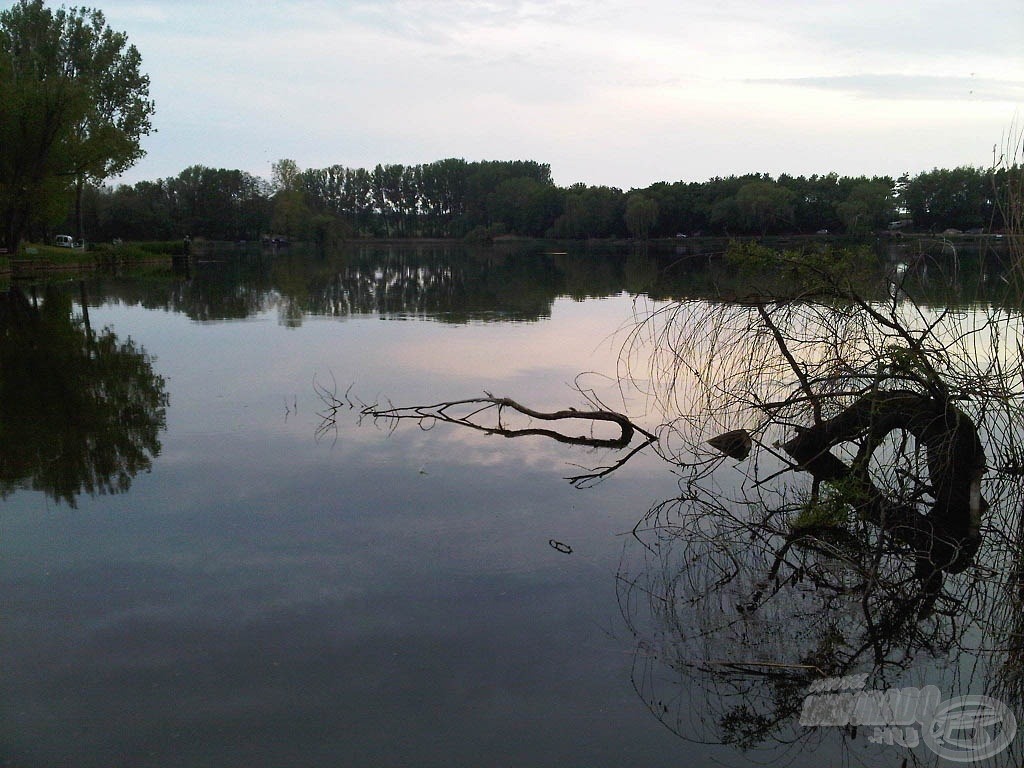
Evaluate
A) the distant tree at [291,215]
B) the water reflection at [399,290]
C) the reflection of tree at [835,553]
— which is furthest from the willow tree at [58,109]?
the distant tree at [291,215]

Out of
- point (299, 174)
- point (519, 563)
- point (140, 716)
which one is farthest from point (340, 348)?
point (299, 174)

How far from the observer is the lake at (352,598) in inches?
162

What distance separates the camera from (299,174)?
12850cm

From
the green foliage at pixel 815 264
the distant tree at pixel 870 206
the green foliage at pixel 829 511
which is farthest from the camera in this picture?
the distant tree at pixel 870 206

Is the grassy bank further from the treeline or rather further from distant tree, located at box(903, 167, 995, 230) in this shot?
distant tree, located at box(903, 167, 995, 230)

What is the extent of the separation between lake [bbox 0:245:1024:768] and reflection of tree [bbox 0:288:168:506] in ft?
0.19

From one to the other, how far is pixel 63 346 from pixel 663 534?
13251mm

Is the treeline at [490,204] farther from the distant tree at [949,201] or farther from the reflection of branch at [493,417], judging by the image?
the reflection of branch at [493,417]

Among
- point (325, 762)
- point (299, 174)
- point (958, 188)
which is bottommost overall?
point (325, 762)

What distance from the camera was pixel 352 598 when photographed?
5.49 metres

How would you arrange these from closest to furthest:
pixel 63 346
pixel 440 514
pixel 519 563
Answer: pixel 519 563 < pixel 440 514 < pixel 63 346

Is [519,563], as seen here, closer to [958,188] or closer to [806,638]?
[806,638]

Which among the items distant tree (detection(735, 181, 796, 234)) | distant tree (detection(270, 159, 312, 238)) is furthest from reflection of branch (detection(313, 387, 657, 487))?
distant tree (detection(270, 159, 312, 238))

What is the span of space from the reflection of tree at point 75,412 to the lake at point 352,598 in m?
0.06
